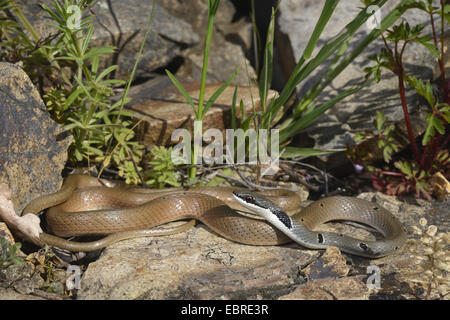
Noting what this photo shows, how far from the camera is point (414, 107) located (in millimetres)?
5258

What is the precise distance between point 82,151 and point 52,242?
1.27 m

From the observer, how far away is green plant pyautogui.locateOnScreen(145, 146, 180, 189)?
4777mm

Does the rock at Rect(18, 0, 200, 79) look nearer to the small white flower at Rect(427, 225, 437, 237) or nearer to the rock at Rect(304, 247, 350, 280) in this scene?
the rock at Rect(304, 247, 350, 280)

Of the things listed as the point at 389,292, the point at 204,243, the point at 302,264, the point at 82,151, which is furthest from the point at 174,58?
the point at 389,292

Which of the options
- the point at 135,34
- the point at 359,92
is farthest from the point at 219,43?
the point at 359,92

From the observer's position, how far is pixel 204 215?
14.5ft

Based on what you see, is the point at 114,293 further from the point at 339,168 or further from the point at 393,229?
the point at 339,168

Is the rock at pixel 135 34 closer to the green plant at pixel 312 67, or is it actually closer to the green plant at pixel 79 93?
the green plant at pixel 79 93

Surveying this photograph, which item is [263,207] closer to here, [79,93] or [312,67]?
[312,67]

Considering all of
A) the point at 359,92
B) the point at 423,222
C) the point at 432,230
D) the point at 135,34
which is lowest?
→ the point at 432,230

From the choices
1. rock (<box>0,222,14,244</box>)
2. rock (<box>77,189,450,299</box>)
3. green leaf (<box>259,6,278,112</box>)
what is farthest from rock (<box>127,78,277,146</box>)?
rock (<box>0,222,14,244</box>)

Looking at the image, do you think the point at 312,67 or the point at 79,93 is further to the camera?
the point at 312,67

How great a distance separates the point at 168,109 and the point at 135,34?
1.41m

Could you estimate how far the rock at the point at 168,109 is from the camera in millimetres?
5246
